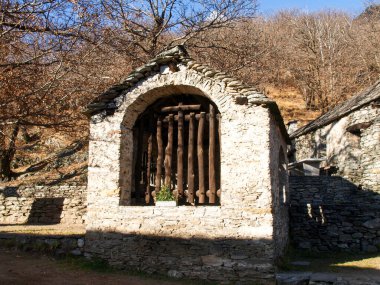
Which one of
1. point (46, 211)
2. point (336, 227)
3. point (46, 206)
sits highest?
point (46, 206)

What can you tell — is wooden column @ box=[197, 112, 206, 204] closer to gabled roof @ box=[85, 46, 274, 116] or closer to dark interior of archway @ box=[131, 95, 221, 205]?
dark interior of archway @ box=[131, 95, 221, 205]

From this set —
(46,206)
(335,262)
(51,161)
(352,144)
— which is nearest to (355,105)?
(352,144)

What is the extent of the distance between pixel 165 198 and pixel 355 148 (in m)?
9.48

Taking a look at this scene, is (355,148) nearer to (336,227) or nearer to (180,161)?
(336,227)

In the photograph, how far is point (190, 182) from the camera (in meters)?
8.23

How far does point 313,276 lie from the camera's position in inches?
274

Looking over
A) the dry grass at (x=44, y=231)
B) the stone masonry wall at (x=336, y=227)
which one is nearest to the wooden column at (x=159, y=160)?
the dry grass at (x=44, y=231)

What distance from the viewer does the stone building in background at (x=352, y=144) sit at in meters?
13.6

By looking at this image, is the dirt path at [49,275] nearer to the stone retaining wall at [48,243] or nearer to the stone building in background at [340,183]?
the stone retaining wall at [48,243]

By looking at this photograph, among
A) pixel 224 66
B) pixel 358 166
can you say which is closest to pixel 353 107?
pixel 358 166

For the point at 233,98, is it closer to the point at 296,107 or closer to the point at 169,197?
the point at 169,197

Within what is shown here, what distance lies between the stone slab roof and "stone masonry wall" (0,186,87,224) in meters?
6.31

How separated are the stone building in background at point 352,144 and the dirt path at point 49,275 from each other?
9405 mm

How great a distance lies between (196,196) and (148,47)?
30.2 ft
